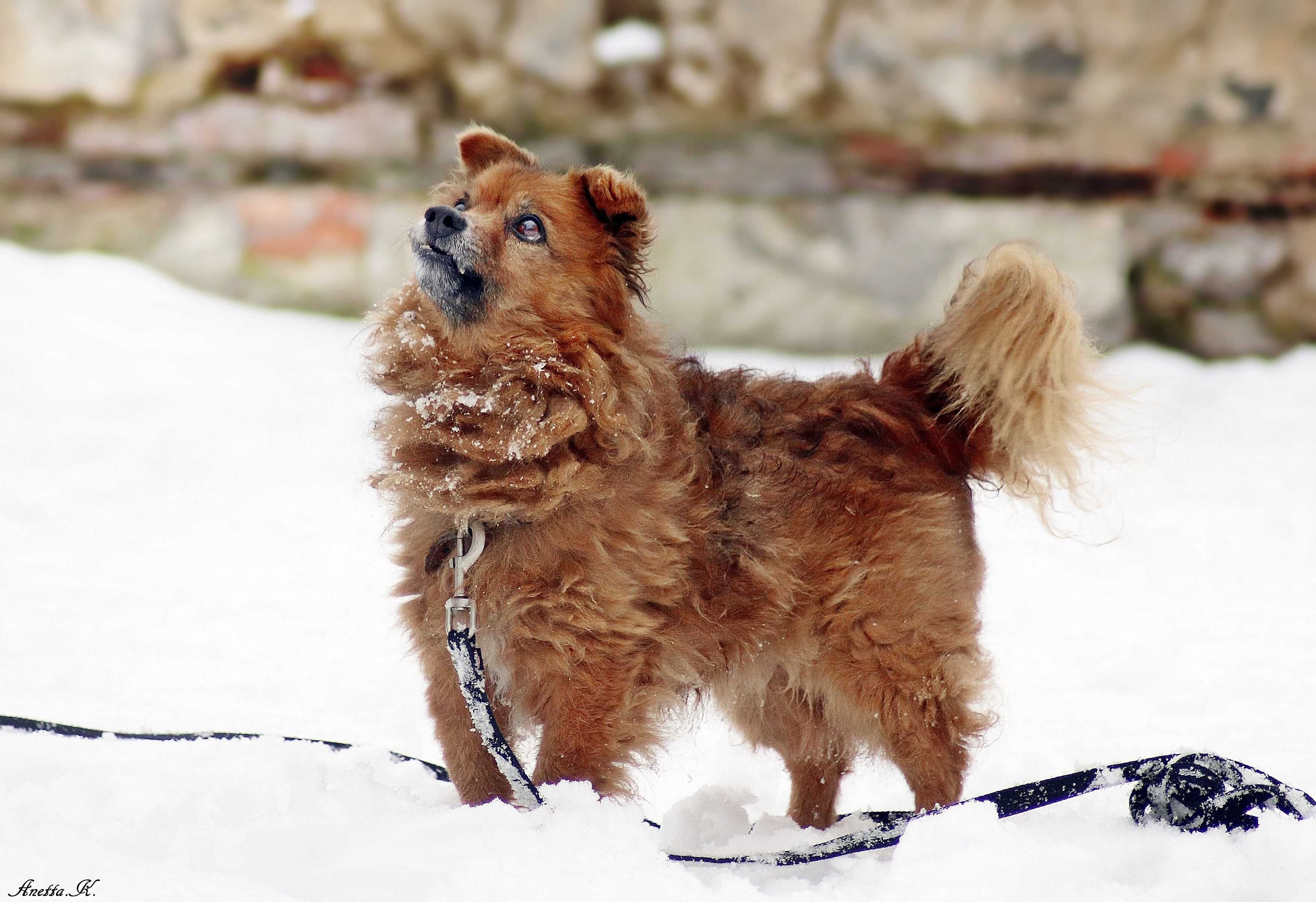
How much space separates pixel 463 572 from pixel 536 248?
111cm

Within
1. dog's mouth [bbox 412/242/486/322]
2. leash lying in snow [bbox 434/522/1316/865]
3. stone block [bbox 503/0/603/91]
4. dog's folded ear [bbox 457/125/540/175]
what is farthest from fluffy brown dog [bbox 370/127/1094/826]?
stone block [bbox 503/0/603/91]

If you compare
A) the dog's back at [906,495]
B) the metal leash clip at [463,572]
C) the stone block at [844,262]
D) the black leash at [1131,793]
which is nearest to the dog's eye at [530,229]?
the dog's back at [906,495]

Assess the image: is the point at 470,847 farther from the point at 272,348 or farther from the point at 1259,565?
the point at 272,348

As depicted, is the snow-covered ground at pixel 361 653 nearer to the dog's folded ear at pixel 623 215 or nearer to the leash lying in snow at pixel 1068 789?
the leash lying in snow at pixel 1068 789

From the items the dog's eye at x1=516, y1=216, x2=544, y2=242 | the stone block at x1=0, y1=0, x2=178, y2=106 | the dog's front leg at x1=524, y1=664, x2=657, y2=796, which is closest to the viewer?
the dog's front leg at x1=524, y1=664, x2=657, y2=796

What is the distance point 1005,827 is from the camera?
2764 millimetres

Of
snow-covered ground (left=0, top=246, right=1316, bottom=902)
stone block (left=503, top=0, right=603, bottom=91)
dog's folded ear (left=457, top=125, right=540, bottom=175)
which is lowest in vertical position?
snow-covered ground (left=0, top=246, right=1316, bottom=902)

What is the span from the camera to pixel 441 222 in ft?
11.0

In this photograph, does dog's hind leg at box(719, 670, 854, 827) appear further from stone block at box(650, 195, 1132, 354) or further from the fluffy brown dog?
stone block at box(650, 195, 1132, 354)

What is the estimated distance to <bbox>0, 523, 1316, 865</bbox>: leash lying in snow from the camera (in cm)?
269

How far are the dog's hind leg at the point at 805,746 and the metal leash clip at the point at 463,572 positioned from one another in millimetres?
1192

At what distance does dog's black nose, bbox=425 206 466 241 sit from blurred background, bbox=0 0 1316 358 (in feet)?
17.7

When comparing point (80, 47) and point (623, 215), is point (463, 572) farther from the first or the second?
point (80, 47)

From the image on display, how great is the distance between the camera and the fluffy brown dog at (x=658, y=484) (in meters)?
3.13
